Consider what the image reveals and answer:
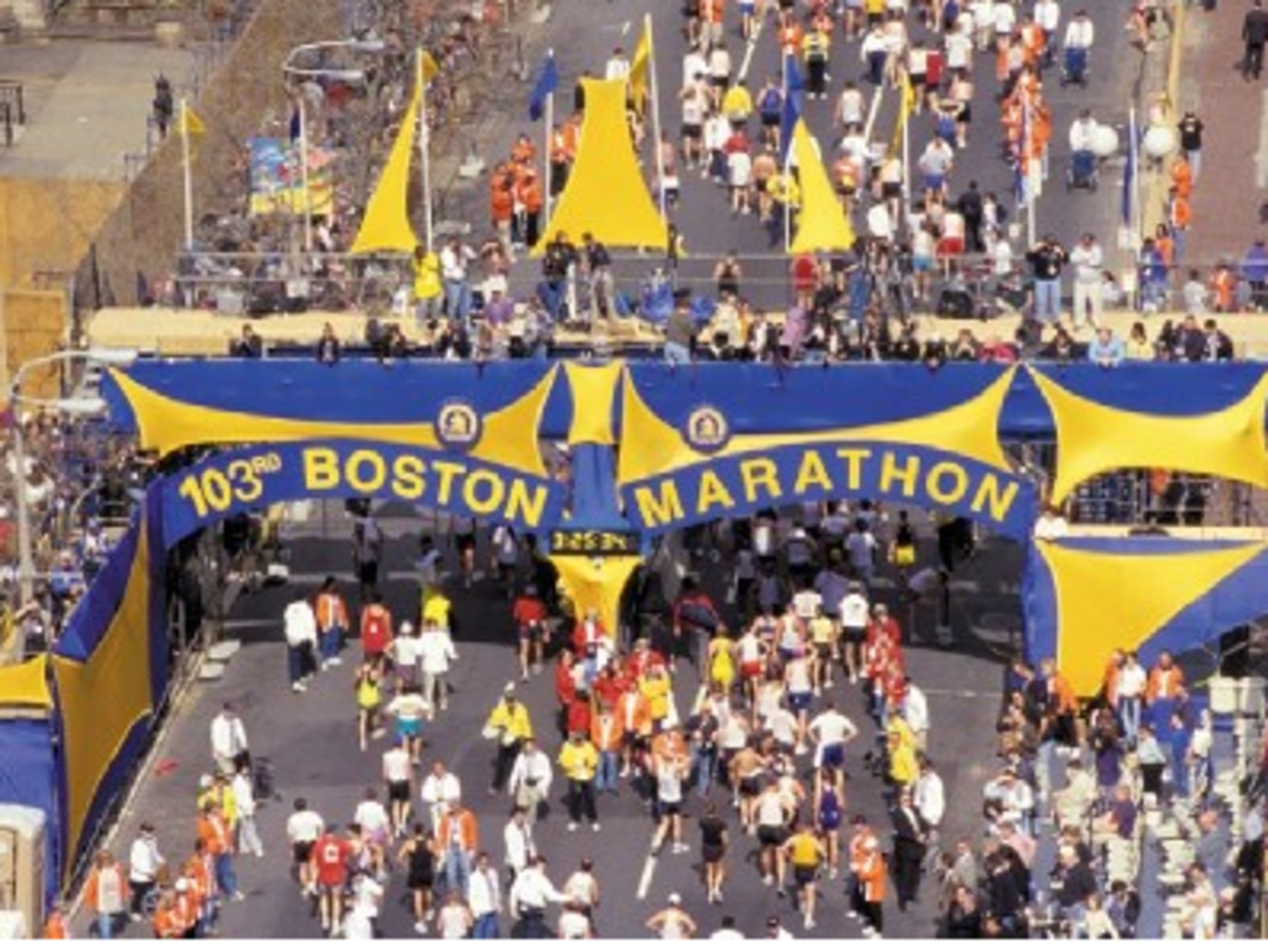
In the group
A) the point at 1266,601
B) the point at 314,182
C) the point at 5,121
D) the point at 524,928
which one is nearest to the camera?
the point at 524,928

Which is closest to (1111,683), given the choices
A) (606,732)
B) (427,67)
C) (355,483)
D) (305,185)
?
(606,732)

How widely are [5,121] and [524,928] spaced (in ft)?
119

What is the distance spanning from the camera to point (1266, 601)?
9088 cm

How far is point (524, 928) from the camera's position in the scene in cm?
8475

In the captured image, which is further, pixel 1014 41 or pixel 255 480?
pixel 1014 41

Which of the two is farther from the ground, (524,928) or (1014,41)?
(1014,41)

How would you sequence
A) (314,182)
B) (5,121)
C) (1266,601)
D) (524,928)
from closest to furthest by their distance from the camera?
(524,928), (1266,601), (314,182), (5,121)

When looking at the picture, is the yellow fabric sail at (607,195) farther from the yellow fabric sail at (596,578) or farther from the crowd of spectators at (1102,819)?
the crowd of spectators at (1102,819)

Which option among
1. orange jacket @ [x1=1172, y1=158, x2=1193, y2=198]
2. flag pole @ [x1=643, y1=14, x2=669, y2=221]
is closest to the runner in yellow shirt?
flag pole @ [x1=643, y1=14, x2=669, y2=221]

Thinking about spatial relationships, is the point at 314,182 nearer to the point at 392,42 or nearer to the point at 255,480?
the point at 392,42

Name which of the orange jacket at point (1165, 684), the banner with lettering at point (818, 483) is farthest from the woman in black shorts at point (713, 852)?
the banner with lettering at point (818, 483)

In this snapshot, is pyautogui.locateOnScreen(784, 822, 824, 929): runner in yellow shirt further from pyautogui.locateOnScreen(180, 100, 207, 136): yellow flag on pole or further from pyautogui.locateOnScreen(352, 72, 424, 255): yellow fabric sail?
pyautogui.locateOnScreen(180, 100, 207, 136): yellow flag on pole

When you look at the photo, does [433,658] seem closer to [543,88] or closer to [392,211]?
[392,211]

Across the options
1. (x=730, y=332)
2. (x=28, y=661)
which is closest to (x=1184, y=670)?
(x=730, y=332)
